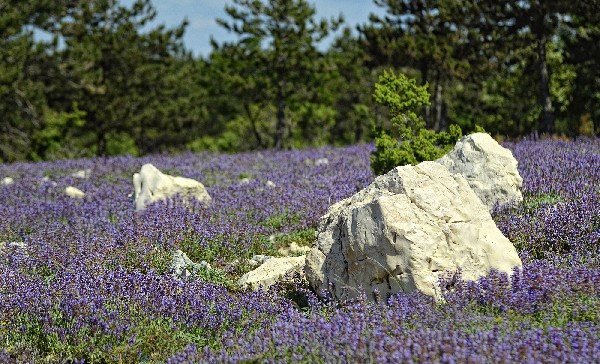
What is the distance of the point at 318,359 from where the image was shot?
4.49 metres

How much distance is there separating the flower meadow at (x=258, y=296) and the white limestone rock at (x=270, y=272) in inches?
7.1

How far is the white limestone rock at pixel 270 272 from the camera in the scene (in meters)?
7.05

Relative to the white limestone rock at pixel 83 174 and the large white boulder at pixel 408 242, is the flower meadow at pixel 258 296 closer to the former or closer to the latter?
the large white boulder at pixel 408 242

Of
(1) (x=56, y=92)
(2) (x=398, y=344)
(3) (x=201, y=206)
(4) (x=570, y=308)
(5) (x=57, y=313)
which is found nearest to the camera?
(2) (x=398, y=344)

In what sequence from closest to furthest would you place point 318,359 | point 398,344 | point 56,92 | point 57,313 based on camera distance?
point 398,344
point 318,359
point 57,313
point 56,92

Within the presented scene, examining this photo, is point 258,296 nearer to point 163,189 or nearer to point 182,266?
point 182,266

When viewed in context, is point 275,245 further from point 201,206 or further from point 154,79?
point 154,79

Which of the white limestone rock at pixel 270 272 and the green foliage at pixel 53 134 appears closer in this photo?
the white limestone rock at pixel 270 272

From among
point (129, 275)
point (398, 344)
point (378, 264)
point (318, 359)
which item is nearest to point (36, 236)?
point (129, 275)

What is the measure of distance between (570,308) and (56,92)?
2910 centimetres

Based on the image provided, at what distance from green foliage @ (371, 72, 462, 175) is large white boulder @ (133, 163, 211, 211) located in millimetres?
3233

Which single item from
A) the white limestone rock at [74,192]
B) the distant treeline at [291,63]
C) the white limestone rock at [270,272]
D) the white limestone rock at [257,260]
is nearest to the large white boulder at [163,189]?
the white limestone rock at [74,192]

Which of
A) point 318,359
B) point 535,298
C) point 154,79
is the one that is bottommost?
point 318,359

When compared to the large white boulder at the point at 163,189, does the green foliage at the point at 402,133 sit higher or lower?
higher
